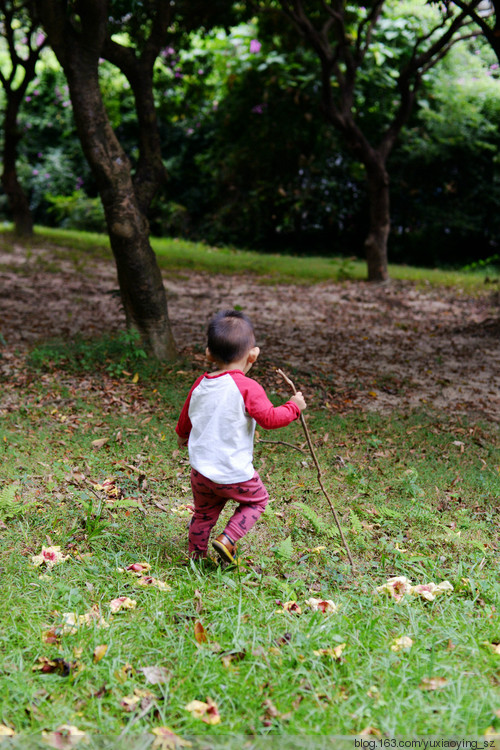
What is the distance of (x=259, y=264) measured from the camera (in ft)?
48.1

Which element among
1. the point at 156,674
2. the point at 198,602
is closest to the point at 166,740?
the point at 156,674

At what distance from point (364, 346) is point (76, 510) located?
17.2ft

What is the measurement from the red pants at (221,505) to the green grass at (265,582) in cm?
19

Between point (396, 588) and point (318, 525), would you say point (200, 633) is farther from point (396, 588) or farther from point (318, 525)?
point (318, 525)

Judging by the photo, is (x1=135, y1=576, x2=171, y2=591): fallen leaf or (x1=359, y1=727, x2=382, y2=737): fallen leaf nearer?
(x1=359, y1=727, x2=382, y2=737): fallen leaf

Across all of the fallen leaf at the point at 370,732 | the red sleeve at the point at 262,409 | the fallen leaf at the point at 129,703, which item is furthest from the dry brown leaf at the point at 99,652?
the red sleeve at the point at 262,409

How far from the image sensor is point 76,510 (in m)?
3.79

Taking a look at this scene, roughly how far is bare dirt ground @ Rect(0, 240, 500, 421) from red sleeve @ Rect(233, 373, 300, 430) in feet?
10.0

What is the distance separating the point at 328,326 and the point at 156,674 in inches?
287

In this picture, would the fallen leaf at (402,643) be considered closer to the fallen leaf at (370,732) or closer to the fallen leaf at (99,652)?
the fallen leaf at (370,732)

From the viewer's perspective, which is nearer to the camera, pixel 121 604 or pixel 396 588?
pixel 121 604

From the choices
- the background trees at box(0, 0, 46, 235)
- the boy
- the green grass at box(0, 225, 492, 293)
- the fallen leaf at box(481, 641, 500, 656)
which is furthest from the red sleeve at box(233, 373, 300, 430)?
the background trees at box(0, 0, 46, 235)

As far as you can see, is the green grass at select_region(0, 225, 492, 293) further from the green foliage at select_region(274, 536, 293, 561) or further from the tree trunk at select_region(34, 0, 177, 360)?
the green foliage at select_region(274, 536, 293, 561)

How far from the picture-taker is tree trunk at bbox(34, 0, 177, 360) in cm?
577
